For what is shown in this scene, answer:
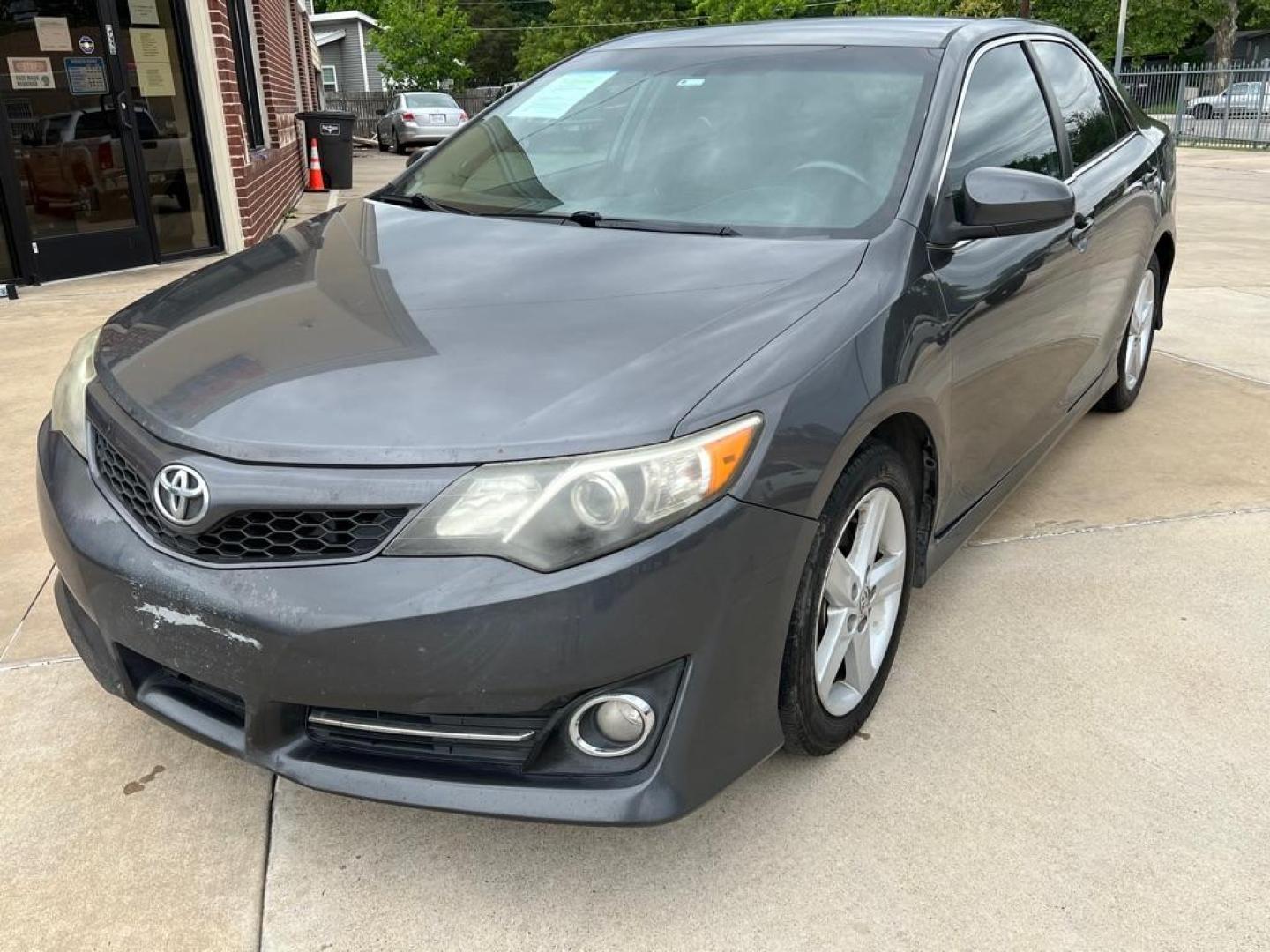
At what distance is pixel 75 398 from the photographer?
96.1 inches

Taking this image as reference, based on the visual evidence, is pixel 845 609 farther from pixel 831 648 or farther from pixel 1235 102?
pixel 1235 102

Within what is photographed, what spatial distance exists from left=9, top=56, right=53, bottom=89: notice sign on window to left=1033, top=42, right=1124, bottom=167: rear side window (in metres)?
6.32

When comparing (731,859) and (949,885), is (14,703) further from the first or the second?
(949,885)

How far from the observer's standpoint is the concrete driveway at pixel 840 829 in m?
2.05

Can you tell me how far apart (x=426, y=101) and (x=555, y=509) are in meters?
27.0

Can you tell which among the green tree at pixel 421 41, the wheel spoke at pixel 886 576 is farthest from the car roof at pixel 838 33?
the green tree at pixel 421 41

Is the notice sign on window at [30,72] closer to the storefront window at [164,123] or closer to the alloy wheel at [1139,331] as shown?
the storefront window at [164,123]

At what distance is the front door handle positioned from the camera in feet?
11.1

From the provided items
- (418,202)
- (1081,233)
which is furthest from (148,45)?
(1081,233)

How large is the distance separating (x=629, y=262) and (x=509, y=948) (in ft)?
4.76

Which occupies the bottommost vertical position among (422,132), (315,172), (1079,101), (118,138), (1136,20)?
(422,132)

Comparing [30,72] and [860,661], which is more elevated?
[30,72]

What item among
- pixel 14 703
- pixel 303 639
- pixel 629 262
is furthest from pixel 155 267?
→ pixel 303 639

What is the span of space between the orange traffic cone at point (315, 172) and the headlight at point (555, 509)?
13.4 metres
